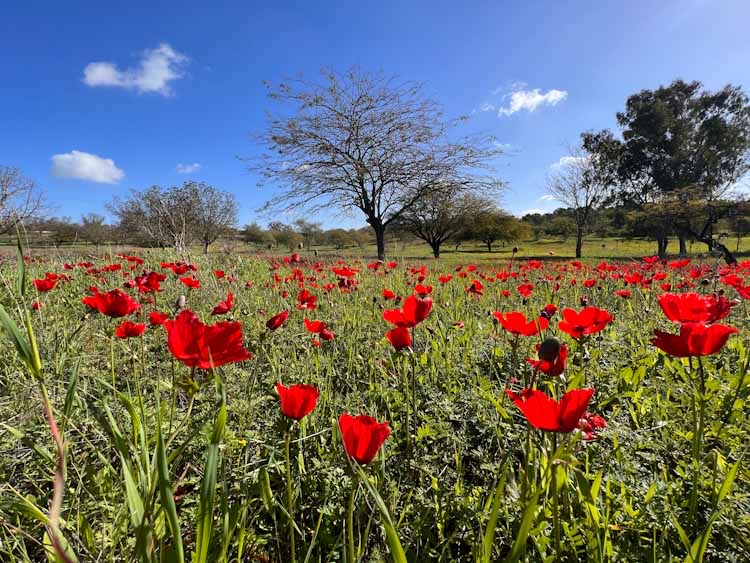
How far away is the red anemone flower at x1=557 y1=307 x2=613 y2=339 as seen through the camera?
1213mm

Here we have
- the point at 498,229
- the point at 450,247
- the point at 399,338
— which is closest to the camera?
the point at 399,338

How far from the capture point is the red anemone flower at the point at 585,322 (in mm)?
1213

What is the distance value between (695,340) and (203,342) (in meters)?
1.14

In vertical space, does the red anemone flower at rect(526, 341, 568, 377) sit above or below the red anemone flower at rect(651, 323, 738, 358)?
below

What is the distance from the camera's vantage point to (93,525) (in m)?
1.02

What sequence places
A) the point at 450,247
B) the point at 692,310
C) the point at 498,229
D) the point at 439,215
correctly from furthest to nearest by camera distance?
the point at 450,247
the point at 498,229
the point at 439,215
the point at 692,310

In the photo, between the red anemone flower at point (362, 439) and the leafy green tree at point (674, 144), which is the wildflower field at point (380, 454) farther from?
the leafy green tree at point (674, 144)

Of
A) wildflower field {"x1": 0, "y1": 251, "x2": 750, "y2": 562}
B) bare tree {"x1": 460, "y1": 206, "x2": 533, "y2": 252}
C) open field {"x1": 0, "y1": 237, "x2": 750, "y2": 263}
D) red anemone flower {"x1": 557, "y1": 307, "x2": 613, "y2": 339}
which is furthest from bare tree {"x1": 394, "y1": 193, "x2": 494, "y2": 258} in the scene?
red anemone flower {"x1": 557, "y1": 307, "x2": 613, "y2": 339}

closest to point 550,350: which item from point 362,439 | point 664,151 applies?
point 362,439

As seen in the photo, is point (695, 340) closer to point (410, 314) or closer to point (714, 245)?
point (410, 314)

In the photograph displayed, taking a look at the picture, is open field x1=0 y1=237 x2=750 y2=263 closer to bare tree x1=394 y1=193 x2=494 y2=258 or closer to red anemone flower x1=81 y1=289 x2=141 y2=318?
red anemone flower x1=81 y1=289 x2=141 y2=318

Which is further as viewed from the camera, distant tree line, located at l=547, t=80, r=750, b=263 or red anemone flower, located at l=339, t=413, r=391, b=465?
distant tree line, located at l=547, t=80, r=750, b=263

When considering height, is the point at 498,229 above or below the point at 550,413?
above

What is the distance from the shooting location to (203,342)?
75 cm
